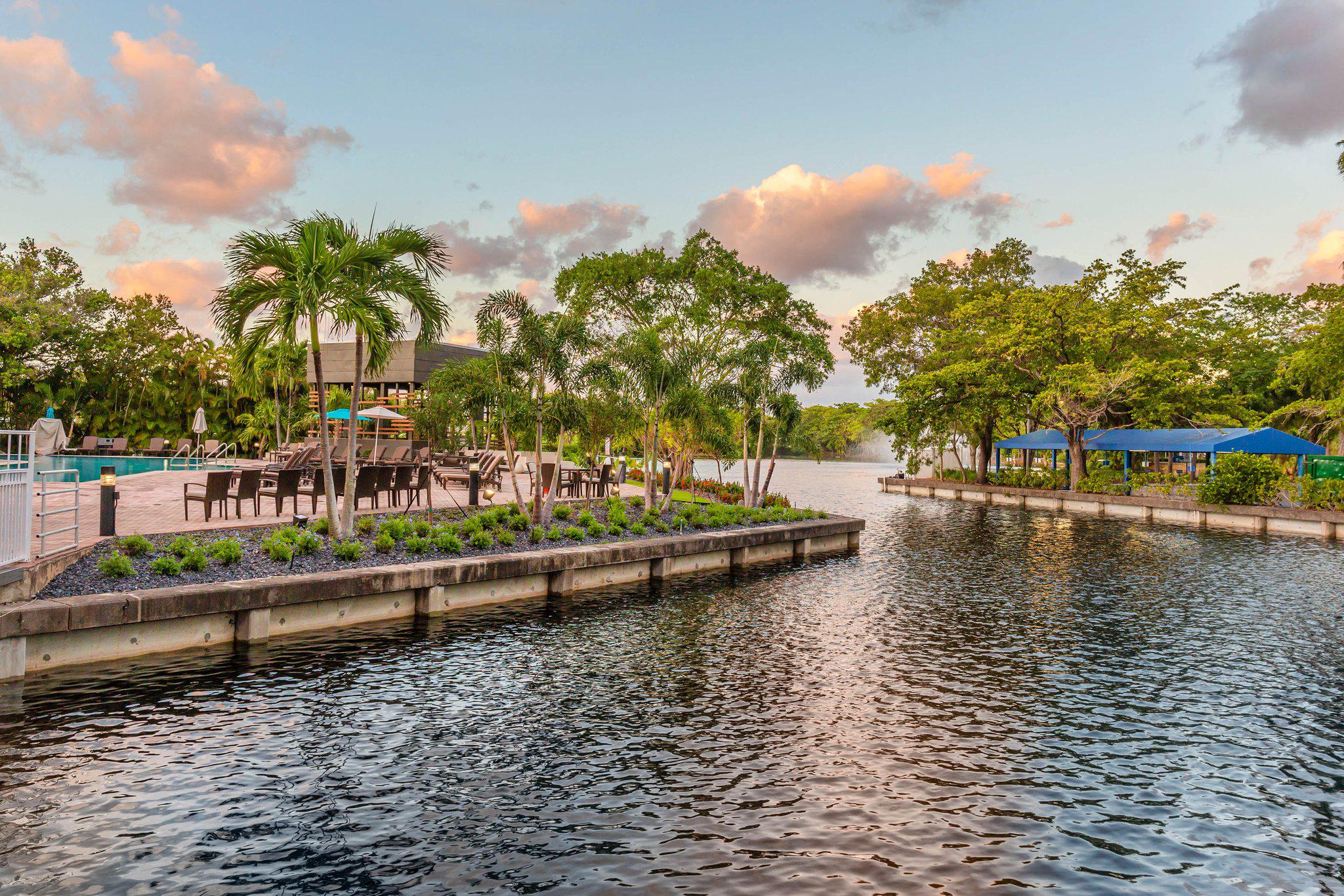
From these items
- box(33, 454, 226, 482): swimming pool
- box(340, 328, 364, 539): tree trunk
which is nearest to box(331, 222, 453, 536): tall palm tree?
box(340, 328, 364, 539): tree trunk

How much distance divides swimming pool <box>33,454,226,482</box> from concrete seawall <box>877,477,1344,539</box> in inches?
1376

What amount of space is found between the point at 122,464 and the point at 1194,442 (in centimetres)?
4409

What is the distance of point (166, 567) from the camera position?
419 inches

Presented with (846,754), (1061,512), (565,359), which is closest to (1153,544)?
(1061,512)

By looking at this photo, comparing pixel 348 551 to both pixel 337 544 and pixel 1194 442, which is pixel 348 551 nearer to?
pixel 337 544

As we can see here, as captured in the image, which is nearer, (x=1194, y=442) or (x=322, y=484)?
(x=322, y=484)

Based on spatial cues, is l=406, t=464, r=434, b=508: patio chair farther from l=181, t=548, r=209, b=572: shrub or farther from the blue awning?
the blue awning

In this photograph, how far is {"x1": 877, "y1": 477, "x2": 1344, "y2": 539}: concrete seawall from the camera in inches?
1110

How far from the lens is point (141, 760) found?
695 centimetres

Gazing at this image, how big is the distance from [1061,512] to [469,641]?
3215cm

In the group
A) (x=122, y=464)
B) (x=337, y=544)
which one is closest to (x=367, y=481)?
(x=337, y=544)

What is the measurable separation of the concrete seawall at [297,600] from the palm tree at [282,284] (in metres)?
3.08

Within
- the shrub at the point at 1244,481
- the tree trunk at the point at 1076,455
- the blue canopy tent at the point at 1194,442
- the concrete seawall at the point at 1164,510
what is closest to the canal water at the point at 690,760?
the concrete seawall at the point at 1164,510

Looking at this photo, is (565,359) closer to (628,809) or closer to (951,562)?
(951,562)
